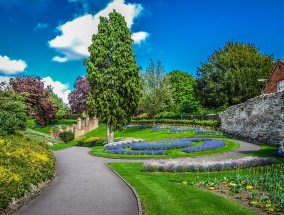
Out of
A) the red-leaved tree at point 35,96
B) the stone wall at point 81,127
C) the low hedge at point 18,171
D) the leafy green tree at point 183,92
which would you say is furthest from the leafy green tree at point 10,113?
the leafy green tree at point 183,92

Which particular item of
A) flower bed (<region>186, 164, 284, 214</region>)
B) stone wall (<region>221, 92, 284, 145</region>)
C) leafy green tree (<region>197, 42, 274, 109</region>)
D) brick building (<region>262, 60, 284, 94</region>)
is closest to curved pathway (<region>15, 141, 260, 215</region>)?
flower bed (<region>186, 164, 284, 214</region>)

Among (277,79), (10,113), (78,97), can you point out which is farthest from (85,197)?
(78,97)

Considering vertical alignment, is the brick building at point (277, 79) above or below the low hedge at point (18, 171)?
above

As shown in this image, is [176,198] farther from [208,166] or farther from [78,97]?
[78,97]

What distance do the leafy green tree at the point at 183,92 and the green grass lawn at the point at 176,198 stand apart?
4697 cm

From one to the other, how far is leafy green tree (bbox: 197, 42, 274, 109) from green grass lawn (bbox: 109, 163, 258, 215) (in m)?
39.9

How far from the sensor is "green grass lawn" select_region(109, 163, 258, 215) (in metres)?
8.47

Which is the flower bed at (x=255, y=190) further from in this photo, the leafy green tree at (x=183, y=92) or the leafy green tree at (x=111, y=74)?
the leafy green tree at (x=183, y=92)

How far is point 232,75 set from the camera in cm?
5041

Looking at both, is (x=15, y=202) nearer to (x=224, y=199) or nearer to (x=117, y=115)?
(x=224, y=199)

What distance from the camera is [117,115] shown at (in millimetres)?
34250

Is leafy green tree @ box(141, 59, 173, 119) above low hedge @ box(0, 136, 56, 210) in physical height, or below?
above

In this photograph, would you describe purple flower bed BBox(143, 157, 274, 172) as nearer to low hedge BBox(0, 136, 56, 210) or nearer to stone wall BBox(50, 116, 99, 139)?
low hedge BBox(0, 136, 56, 210)

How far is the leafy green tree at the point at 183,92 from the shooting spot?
223ft
